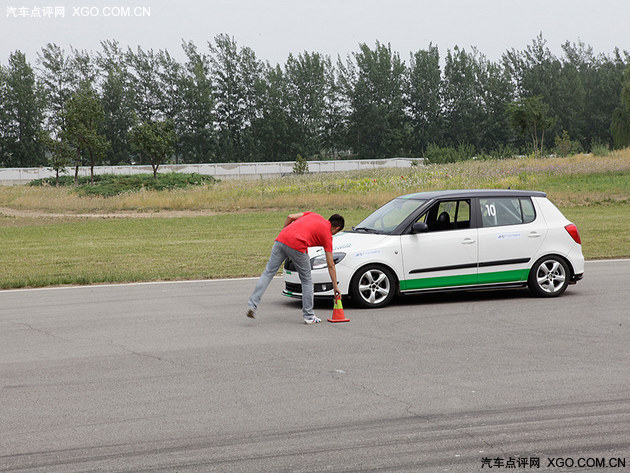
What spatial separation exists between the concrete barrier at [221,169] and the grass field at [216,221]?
23.3 meters

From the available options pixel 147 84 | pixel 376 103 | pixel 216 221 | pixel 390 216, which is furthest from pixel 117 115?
pixel 390 216

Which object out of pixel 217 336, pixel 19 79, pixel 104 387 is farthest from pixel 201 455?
pixel 19 79

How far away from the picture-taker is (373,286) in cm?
1030

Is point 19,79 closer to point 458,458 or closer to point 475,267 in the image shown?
point 475,267

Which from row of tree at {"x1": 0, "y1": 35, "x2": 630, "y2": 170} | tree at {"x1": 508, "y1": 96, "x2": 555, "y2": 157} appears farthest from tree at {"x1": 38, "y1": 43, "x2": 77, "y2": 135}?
tree at {"x1": 508, "y1": 96, "x2": 555, "y2": 157}

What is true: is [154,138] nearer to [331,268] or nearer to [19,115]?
[19,115]

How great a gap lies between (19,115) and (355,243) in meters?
83.9

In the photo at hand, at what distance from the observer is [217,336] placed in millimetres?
8594

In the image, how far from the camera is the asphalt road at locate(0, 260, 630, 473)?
4676 mm

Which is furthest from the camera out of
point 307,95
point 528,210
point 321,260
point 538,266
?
point 307,95

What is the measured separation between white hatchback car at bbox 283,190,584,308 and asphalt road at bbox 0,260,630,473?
387 millimetres

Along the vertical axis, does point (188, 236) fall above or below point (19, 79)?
below

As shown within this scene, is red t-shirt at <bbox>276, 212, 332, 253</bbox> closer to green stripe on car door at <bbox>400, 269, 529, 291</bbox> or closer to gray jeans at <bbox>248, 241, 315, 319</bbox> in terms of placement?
gray jeans at <bbox>248, 241, 315, 319</bbox>

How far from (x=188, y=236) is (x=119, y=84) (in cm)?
7335
